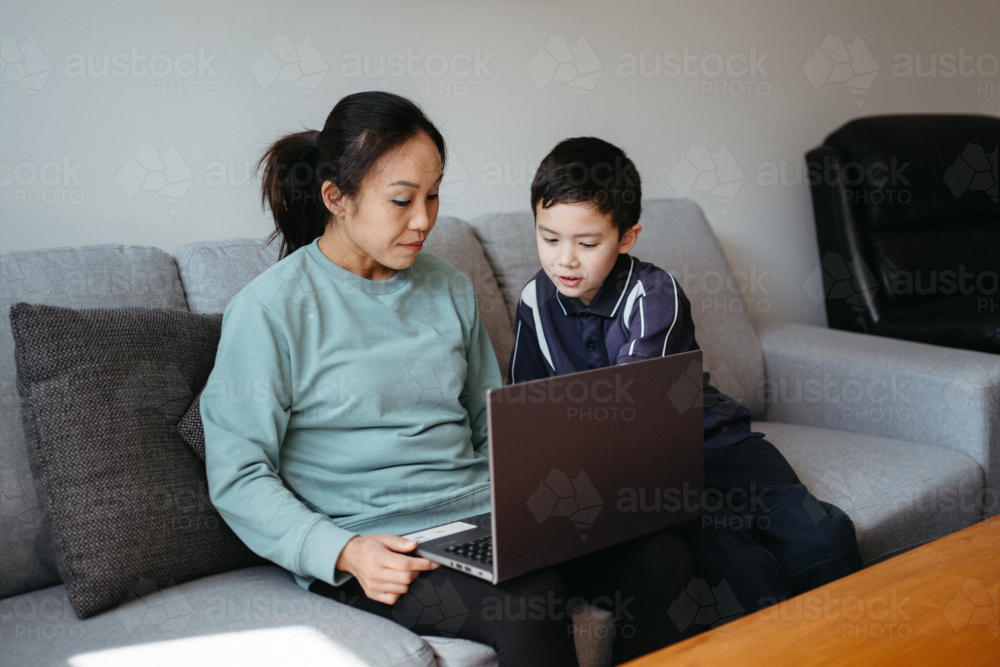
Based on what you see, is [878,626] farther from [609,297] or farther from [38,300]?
[38,300]

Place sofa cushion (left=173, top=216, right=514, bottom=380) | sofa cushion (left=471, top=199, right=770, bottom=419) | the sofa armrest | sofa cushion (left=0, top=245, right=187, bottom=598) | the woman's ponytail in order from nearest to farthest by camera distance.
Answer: sofa cushion (left=0, top=245, right=187, bottom=598)
the woman's ponytail
sofa cushion (left=173, top=216, right=514, bottom=380)
the sofa armrest
sofa cushion (left=471, top=199, right=770, bottom=419)

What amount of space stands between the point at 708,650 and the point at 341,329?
2.12 feet

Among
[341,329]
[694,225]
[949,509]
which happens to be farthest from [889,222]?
[341,329]

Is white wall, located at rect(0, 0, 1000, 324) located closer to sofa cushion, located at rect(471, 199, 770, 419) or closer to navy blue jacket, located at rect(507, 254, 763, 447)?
sofa cushion, located at rect(471, 199, 770, 419)

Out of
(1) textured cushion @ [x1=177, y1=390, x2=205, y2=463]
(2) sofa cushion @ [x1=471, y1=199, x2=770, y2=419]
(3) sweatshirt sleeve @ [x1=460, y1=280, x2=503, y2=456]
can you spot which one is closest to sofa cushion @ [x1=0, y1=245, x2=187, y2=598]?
(1) textured cushion @ [x1=177, y1=390, x2=205, y2=463]

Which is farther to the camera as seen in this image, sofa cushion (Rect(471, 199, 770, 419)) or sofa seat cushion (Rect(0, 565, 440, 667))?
sofa cushion (Rect(471, 199, 770, 419))

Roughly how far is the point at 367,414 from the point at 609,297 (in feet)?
1.61

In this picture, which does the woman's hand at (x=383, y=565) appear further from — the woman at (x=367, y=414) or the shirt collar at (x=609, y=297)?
the shirt collar at (x=609, y=297)

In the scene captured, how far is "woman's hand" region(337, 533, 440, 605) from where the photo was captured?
102cm

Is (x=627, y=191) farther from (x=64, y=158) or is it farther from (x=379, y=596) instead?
(x=64, y=158)

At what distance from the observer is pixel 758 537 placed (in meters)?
1.34

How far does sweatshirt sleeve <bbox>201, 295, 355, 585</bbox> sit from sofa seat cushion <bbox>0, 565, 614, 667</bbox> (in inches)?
2.1

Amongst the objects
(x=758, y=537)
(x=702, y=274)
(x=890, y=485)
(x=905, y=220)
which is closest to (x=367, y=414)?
(x=758, y=537)

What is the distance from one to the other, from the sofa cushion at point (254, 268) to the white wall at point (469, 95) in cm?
19
